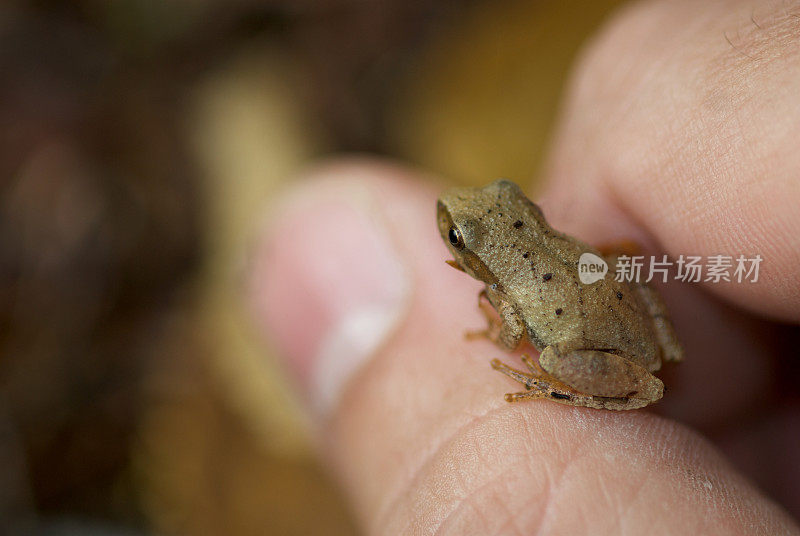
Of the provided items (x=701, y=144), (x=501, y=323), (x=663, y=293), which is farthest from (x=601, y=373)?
(x=701, y=144)

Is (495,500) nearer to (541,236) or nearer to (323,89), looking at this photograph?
(541,236)

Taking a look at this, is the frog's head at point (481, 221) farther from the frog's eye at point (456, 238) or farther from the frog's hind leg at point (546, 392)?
the frog's hind leg at point (546, 392)

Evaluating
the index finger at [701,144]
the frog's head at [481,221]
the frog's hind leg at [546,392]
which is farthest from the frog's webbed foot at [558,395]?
the index finger at [701,144]

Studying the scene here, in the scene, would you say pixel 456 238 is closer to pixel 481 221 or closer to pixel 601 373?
pixel 481 221

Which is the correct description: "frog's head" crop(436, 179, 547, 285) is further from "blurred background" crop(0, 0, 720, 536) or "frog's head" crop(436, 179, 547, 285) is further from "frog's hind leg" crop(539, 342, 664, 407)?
"blurred background" crop(0, 0, 720, 536)

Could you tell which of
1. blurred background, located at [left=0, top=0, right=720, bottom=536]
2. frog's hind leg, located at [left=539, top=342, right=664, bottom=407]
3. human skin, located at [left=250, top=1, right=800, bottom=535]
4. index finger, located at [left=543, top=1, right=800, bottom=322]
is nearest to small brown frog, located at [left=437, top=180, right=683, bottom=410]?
frog's hind leg, located at [left=539, top=342, right=664, bottom=407]

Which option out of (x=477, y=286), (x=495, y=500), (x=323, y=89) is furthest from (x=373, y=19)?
(x=495, y=500)

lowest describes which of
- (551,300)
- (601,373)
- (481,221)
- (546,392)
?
(546,392)

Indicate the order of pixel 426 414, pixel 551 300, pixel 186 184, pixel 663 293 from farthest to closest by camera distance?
pixel 186 184 < pixel 663 293 < pixel 551 300 < pixel 426 414
